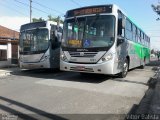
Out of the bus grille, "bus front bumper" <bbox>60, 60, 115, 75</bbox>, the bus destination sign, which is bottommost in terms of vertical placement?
"bus front bumper" <bbox>60, 60, 115, 75</bbox>

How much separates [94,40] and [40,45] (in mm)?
4768

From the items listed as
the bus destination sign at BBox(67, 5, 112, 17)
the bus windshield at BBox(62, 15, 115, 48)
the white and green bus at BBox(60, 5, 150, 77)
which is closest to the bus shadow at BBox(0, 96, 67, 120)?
the white and green bus at BBox(60, 5, 150, 77)

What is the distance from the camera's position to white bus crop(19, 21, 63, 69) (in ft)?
48.9

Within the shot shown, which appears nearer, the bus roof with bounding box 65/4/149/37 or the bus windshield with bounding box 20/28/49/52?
the bus roof with bounding box 65/4/149/37

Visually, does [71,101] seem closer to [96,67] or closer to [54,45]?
[96,67]

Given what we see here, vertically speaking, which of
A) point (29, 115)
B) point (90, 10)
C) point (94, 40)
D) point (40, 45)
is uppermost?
point (90, 10)

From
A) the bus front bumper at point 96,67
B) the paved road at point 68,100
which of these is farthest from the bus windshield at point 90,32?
the paved road at point 68,100

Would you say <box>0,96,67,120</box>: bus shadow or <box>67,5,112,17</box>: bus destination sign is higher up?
<box>67,5,112,17</box>: bus destination sign

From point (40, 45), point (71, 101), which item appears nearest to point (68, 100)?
point (71, 101)

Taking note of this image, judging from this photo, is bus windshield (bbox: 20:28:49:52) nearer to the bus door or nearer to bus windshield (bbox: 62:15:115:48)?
the bus door

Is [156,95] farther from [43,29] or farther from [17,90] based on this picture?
[43,29]

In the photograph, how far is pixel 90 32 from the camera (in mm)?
11492

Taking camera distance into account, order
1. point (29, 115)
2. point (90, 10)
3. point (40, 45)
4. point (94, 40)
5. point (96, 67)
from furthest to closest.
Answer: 1. point (40, 45)
2. point (90, 10)
3. point (94, 40)
4. point (96, 67)
5. point (29, 115)

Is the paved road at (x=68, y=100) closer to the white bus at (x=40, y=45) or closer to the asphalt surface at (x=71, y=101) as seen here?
the asphalt surface at (x=71, y=101)
